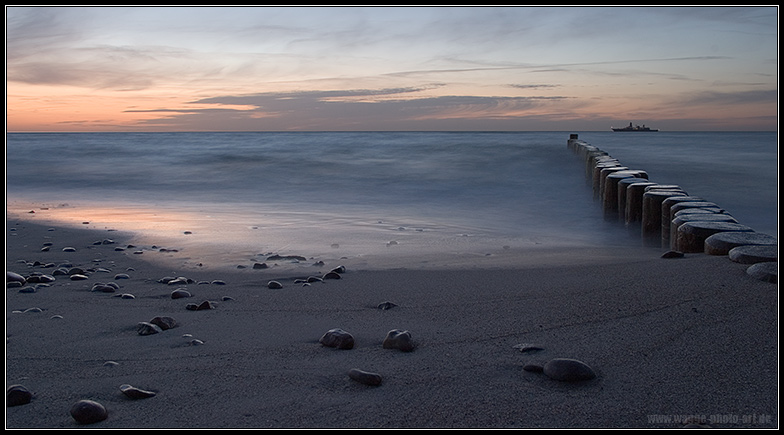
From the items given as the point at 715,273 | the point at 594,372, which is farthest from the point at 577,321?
the point at 715,273

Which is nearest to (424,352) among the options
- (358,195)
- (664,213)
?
(664,213)

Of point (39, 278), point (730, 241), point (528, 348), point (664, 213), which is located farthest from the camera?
point (664, 213)

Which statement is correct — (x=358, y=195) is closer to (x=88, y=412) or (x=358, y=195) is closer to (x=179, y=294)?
(x=179, y=294)

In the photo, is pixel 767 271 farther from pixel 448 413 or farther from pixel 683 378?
pixel 448 413

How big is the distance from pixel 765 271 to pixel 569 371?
1.45 m

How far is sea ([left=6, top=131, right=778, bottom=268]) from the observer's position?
18.4 feet

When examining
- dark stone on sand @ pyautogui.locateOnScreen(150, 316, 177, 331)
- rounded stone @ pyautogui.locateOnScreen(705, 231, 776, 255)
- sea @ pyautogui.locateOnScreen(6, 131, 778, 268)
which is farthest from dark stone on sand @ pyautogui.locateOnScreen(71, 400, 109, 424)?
rounded stone @ pyautogui.locateOnScreen(705, 231, 776, 255)

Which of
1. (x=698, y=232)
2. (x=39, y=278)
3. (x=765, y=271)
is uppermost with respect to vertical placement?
(x=698, y=232)

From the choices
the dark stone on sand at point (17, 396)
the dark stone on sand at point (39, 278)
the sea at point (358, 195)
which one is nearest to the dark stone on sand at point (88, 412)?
the dark stone on sand at point (17, 396)

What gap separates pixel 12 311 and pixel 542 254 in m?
3.54

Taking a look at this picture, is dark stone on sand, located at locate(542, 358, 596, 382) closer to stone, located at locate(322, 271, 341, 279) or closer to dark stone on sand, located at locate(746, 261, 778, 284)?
dark stone on sand, located at locate(746, 261, 778, 284)

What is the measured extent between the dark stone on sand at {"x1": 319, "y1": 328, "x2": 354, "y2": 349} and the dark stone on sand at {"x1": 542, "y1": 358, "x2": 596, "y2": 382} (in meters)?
0.69

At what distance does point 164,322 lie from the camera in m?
2.50

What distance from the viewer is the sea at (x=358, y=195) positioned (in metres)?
5.61
